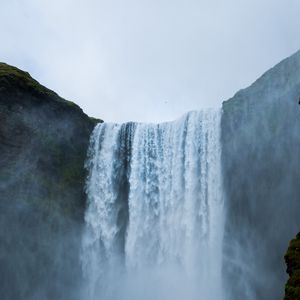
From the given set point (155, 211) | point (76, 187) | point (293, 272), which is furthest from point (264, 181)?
point (76, 187)

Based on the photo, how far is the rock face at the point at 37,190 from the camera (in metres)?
23.2

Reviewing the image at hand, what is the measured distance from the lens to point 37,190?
984 inches

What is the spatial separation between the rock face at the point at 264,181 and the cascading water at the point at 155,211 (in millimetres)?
1184

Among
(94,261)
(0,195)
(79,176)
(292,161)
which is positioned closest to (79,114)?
(79,176)

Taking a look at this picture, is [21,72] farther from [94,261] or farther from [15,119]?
[94,261]

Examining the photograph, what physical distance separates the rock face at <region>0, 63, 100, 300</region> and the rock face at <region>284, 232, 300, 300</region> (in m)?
16.9

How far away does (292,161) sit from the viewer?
21688 mm

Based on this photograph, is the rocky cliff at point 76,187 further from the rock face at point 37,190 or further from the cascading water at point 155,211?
the cascading water at point 155,211

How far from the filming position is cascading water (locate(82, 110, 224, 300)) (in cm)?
2423

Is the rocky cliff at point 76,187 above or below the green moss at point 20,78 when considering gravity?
below

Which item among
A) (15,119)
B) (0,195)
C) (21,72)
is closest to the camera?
(0,195)

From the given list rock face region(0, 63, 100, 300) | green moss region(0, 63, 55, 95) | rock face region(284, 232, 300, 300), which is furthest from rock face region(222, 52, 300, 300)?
green moss region(0, 63, 55, 95)

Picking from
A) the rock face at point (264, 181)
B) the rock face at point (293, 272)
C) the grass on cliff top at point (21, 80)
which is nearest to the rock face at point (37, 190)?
the grass on cliff top at point (21, 80)

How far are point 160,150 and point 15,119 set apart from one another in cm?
1040
